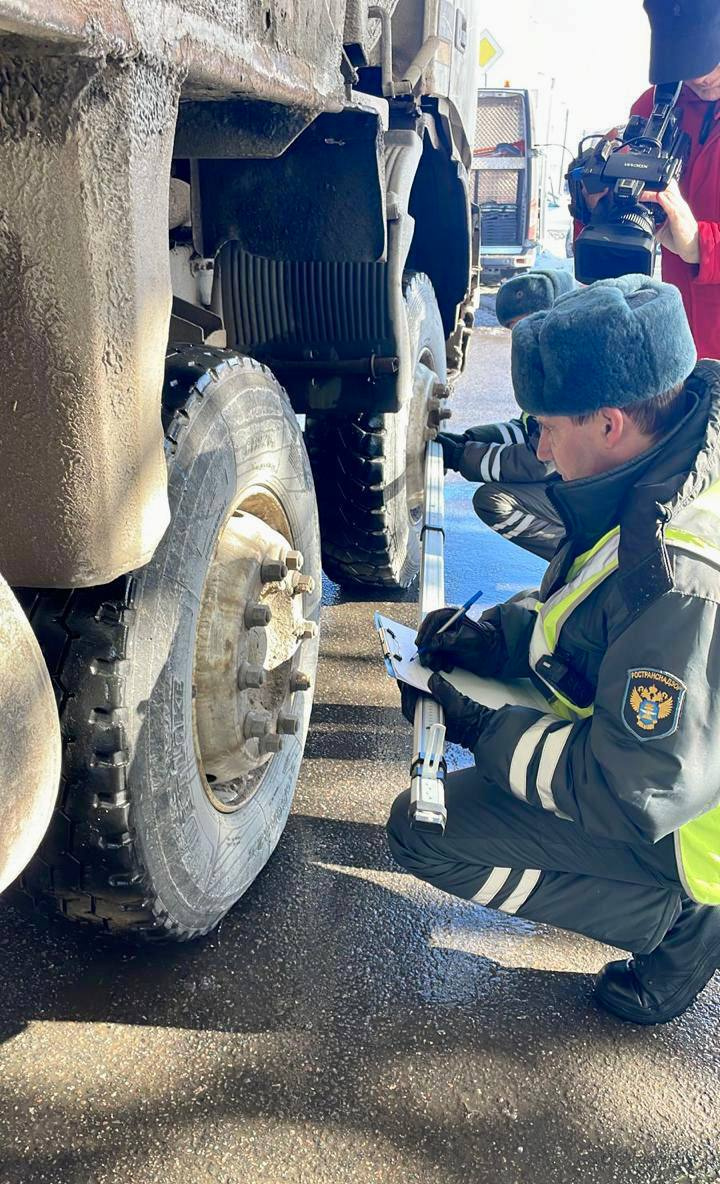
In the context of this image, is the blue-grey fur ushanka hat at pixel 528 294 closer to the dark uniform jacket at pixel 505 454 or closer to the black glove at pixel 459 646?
the dark uniform jacket at pixel 505 454

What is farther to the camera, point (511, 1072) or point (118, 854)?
point (511, 1072)

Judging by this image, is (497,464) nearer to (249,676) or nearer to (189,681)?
(249,676)

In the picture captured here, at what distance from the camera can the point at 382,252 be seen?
7.26ft

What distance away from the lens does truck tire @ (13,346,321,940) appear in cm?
150

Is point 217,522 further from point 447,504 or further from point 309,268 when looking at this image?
point 447,504

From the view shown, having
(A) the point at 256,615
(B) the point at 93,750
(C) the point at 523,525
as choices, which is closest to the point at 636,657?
(A) the point at 256,615

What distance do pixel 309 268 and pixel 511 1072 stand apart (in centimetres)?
183

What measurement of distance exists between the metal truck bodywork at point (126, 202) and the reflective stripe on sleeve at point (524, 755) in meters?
0.84

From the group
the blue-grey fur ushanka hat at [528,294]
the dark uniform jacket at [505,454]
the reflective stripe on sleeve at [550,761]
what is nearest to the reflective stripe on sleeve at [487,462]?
the dark uniform jacket at [505,454]

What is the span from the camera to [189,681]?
5.59ft

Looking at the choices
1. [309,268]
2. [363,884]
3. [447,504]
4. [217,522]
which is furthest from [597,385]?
[447,504]

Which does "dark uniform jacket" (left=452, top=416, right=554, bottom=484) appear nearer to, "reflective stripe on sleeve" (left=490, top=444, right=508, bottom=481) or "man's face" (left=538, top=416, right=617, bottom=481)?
"reflective stripe on sleeve" (left=490, top=444, right=508, bottom=481)

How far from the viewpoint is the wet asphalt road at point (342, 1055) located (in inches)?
63.4

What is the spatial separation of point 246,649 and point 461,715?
1.45 feet
